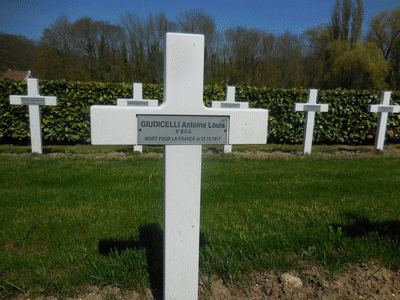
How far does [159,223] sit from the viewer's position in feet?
9.51

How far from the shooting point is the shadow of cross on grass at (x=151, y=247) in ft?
6.59

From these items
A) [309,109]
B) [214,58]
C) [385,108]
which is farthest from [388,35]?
[309,109]

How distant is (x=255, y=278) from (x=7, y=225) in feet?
7.85

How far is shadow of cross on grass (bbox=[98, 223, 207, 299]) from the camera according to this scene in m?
2.01

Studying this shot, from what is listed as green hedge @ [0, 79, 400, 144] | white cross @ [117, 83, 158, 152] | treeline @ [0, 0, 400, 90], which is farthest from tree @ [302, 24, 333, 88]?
white cross @ [117, 83, 158, 152]

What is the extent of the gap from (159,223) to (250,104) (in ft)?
25.6

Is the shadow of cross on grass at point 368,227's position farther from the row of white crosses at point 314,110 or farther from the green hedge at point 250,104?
the green hedge at point 250,104

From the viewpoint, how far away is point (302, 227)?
2.75 meters

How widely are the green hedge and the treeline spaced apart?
8.99 meters

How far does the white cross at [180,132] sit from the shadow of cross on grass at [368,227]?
164cm

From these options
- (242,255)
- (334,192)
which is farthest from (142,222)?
(334,192)

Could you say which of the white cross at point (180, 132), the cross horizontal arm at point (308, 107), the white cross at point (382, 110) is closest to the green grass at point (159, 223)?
the white cross at point (180, 132)

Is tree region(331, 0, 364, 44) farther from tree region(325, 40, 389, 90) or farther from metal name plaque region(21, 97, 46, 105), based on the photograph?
metal name plaque region(21, 97, 46, 105)

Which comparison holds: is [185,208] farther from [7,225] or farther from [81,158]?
[81,158]
